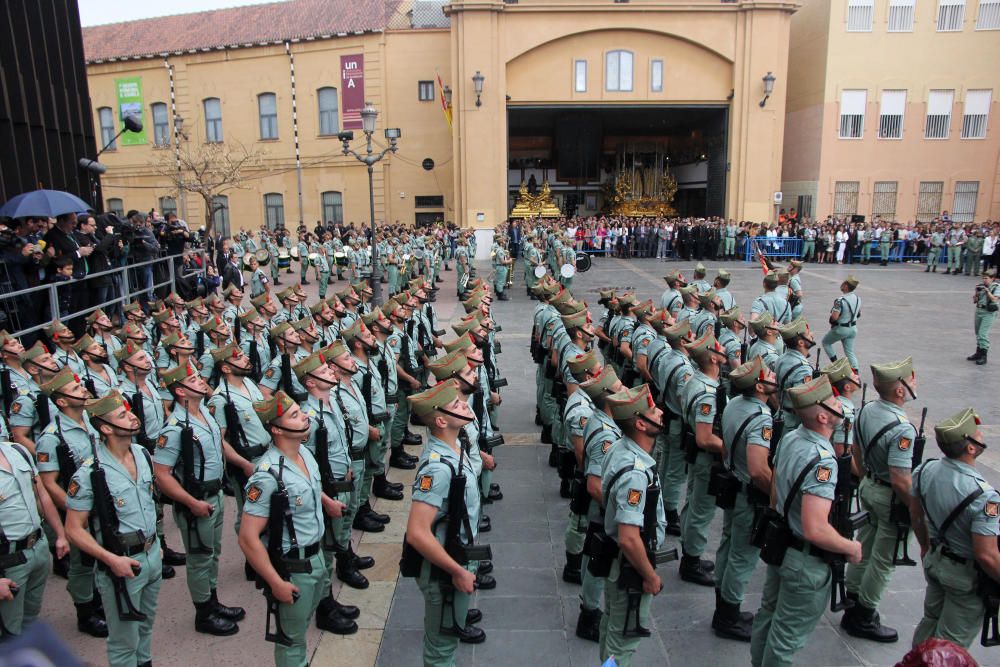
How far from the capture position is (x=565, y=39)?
91.9 ft

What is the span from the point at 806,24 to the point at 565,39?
12.0 m

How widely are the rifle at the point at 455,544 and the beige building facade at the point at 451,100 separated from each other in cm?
2534

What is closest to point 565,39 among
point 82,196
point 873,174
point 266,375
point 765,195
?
point 765,195

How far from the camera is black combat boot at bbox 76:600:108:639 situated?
17.0 feet

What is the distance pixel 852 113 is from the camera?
1195 inches

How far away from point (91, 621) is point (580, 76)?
2702 centimetres

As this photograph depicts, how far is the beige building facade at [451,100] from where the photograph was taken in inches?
1094

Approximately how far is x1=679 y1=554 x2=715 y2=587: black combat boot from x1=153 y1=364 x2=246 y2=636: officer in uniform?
11.7 ft

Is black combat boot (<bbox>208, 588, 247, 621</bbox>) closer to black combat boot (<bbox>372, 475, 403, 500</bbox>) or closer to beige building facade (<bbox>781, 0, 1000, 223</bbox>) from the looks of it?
black combat boot (<bbox>372, 475, 403, 500</bbox>)

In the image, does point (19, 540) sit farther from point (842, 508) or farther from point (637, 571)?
point (842, 508)

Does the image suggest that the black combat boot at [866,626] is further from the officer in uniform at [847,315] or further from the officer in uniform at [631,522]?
the officer in uniform at [847,315]

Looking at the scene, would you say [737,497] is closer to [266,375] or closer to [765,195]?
[266,375]

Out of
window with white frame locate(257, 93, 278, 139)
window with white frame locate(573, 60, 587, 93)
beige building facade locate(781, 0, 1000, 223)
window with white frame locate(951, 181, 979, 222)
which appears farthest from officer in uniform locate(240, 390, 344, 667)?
window with white frame locate(951, 181, 979, 222)

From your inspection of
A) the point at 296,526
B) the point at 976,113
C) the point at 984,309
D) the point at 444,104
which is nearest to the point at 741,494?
the point at 296,526
